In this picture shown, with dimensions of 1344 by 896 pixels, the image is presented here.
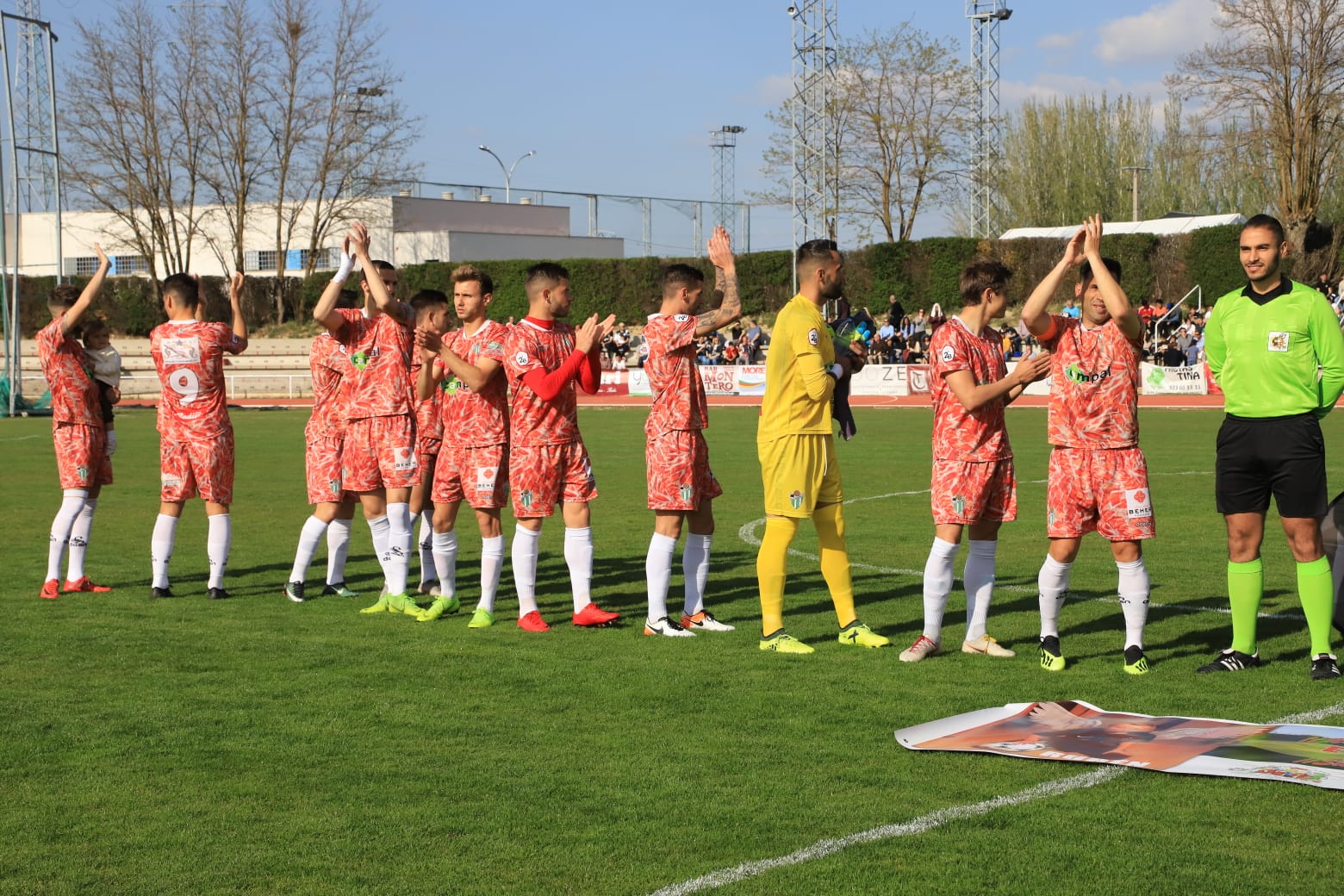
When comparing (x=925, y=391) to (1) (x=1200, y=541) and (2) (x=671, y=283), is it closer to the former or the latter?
(1) (x=1200, y=541)

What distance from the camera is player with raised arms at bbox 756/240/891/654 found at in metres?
7.37

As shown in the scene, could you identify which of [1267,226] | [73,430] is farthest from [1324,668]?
[73,430]

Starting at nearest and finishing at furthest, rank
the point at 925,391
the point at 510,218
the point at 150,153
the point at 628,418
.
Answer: the point at 628,418 < the point at 925,391 < the point at 150,153 < the point at 510,218

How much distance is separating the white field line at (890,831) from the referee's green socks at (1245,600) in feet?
7.10

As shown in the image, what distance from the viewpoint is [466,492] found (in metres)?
8.61

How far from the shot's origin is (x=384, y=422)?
912cm

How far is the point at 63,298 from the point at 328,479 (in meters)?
2.37

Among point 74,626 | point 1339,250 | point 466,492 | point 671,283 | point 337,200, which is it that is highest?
point 337,200

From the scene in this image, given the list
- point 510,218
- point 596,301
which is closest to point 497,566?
point 596,301

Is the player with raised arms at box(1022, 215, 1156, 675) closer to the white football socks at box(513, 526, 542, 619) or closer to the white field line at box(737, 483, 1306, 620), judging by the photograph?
the white field line at box(737, 483, 1306, 620)

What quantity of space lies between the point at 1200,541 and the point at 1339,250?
126 ft

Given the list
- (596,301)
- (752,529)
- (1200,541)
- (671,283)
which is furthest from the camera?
(596,301)

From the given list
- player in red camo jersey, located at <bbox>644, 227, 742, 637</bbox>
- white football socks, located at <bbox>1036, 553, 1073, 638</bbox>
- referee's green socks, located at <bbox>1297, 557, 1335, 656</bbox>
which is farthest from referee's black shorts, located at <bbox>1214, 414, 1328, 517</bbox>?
player in red camo jersey, located at <bbox>644, 227, 742, 637</bbox>

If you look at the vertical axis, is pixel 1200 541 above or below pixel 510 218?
below
